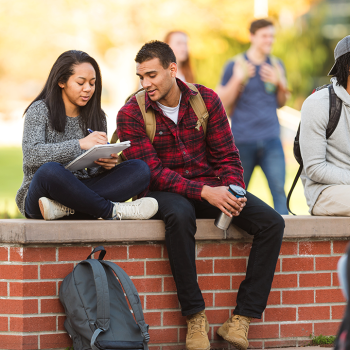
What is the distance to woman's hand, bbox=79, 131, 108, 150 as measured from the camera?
3.07 metres

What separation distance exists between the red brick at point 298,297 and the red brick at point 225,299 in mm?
321

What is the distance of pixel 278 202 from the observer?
4812mm

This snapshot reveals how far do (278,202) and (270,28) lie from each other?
68.2 inches

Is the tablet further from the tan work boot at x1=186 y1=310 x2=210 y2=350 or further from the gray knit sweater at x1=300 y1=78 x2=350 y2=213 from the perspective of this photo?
the gray knit sweater at x1=300 y1=78 x2=350 y2=213

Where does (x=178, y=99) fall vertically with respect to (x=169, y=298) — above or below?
above

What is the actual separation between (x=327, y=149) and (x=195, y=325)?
1444 millimetres

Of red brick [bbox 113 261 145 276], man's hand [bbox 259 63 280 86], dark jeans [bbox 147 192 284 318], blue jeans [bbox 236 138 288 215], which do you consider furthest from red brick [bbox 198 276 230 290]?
man's hand [bbox 259 63 280 86]

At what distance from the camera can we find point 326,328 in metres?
3.27

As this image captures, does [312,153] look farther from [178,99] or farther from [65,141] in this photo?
[65,141]

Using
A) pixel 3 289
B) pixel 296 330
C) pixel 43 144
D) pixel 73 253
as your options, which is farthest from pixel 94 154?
pixel 296 330

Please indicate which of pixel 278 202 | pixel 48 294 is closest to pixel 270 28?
pixel 278 202

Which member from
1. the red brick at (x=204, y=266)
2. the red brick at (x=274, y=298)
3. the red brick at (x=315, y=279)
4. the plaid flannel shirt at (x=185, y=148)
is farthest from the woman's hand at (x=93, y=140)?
the red brick at (x=315, y=279)

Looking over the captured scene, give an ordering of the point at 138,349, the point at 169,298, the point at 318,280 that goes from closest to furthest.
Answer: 1. the point at 138,349
2. the point at 169,298
3. the point at 318,280

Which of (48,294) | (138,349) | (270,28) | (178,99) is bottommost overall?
(138,349)
